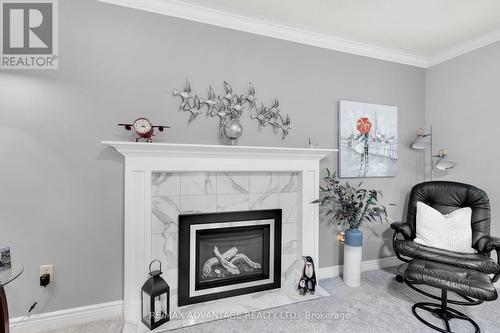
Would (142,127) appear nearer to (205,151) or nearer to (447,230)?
(205,151)

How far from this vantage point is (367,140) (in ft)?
9.67

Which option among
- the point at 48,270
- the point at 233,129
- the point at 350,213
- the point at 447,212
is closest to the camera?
the point at 48,270

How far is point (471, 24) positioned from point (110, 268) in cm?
412

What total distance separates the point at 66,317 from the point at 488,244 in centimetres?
369

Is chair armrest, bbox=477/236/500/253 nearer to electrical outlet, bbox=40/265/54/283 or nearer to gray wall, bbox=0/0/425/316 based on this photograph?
gray wall, bbox=0/0/425/316

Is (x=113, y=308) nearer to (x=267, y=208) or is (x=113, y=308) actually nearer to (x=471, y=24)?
(x=267, y=208)

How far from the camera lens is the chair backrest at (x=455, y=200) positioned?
251 centimetres

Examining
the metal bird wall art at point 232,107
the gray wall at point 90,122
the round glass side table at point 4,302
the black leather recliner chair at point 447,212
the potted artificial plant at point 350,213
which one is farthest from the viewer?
the potted artificial plant at point 350,213

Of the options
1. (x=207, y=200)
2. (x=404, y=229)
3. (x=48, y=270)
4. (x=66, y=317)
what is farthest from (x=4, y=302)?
(x=404, y=229)

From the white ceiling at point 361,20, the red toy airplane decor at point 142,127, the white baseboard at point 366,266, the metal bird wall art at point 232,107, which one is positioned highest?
the white ceiling at point 361,20

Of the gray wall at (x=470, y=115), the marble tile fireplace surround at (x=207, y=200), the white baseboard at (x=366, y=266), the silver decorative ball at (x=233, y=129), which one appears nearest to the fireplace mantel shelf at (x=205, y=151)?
the marble tile fireplace surround at (x=207, y=200)

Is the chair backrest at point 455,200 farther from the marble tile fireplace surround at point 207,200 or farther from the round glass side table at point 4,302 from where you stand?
the round glass side table at point 4,302

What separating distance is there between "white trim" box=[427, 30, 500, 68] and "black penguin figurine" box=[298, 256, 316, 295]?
3.01 metres

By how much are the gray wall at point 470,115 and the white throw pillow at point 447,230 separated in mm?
531
